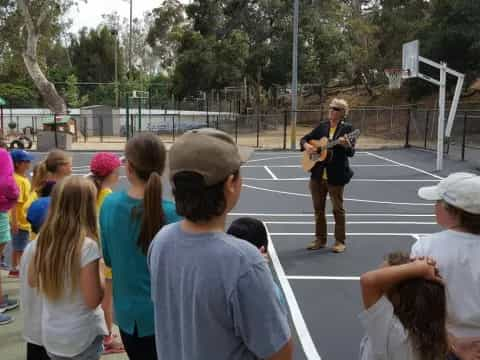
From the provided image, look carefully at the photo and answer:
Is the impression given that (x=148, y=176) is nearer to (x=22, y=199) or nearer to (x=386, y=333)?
(x=386, y=333)

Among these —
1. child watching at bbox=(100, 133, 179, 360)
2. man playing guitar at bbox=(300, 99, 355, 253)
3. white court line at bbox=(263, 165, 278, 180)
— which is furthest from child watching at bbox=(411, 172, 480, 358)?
white court line at bbox=(263, 165, 278, 180)

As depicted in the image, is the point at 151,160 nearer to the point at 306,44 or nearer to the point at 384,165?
the point at 384,165

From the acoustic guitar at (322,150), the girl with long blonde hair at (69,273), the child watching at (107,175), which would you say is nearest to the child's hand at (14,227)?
the child watching at (107,175)

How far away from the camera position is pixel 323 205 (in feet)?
23.8

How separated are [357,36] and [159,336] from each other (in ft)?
162

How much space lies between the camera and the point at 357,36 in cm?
4819

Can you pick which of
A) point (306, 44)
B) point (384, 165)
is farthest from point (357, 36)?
point (384, 165)

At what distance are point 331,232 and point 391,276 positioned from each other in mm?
6620

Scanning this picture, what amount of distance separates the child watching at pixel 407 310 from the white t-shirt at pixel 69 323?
151cm

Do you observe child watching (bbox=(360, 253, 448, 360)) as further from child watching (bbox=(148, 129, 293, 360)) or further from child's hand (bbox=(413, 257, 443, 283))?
child watching (bbox=(148, 129, 293, 360))

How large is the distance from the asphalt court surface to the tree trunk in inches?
867

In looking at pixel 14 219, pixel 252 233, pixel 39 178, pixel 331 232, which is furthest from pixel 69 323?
pixel 331 232

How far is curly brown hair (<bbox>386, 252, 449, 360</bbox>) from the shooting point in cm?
199

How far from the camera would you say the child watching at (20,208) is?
5.48 m
